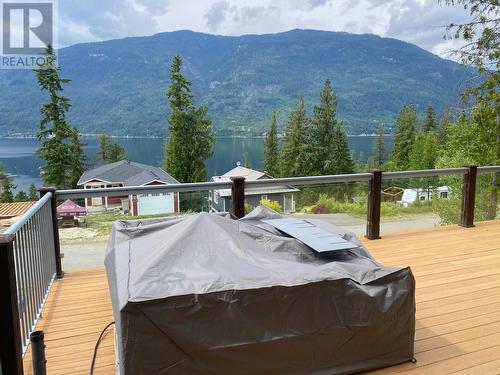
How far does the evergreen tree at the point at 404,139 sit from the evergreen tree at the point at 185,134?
20.3m

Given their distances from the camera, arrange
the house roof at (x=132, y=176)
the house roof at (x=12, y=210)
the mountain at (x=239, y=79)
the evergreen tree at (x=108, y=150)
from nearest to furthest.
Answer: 1. the house roof at (x=12, y=210)
2. the house roof at (x=132, y=176)
3. the evergreen tree at (x=108, y=150)
4. the mountain at (x=239, y=79)

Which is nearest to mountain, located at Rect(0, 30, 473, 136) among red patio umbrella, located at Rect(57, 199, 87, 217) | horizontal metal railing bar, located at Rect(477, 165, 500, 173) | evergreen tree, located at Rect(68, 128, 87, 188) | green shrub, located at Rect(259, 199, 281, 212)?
evergreen tree, located at Rect(68, 128, 87, 188)

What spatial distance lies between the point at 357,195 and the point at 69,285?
133 inches

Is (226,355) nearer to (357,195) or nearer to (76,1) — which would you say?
(357,195)

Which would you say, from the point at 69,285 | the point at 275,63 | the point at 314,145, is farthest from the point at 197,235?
the point at 275,63

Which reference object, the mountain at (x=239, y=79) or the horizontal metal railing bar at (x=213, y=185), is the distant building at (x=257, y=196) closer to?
the horizontal metal railing bar at (x=213, y=185)

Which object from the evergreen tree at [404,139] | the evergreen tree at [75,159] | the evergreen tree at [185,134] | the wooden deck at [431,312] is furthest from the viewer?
the evergreen tree at [404,139]

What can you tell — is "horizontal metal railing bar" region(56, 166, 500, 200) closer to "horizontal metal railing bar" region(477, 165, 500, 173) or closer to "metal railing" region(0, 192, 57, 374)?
"metal railing" region(0, 192, 57, 374)

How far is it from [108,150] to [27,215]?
37744 millimetres

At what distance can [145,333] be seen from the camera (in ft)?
6.04

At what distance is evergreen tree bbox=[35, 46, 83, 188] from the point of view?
2425 centimetres

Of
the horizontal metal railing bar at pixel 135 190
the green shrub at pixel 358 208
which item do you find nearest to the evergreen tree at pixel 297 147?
the green shrub at pixel 358 208

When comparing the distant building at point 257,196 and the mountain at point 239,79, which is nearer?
the distant building at point 257,196

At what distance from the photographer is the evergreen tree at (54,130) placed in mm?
24250
